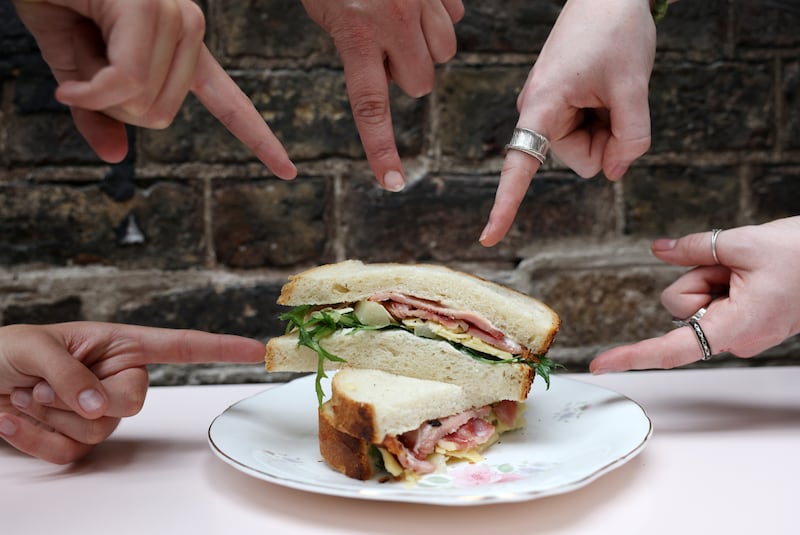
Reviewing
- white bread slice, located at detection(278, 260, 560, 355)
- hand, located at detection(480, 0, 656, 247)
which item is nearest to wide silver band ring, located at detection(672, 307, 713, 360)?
white bread slice, located at detection(278, 260, 560, 355)

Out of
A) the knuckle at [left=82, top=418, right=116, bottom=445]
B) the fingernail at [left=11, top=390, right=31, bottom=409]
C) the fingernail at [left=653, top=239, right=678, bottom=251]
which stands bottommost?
the knuckle at [left=82, top=418, right=116, bottom=445]

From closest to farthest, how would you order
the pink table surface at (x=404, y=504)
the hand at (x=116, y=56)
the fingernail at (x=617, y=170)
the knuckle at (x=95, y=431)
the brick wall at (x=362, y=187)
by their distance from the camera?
the hand at (x=116, y=56) → the pink table surface at (x=404, y=504) → the knuckle at (x=95, y=431) → the fingernail at (x=617, y=170) → the brick wall at (x=362, y=187)

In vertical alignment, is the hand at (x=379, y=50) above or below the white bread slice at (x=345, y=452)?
above

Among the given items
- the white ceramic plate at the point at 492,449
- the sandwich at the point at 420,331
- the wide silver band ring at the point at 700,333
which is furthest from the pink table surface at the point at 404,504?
the sandwich at the point at 420,331

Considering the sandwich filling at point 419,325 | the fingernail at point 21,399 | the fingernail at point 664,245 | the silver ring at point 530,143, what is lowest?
the fingernail at point 21,399

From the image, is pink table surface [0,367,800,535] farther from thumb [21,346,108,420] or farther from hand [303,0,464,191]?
hand [303,0,464,191]

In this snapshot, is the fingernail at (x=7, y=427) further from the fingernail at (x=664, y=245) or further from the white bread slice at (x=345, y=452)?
the fingernail at (x=664, y=245)

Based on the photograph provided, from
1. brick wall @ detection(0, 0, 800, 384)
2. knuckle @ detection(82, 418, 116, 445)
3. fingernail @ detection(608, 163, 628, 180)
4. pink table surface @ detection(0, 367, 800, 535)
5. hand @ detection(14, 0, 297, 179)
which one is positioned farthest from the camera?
brick wall @ detection(0, 0, 800, 384)

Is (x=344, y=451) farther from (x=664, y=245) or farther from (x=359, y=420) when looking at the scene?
(x=664, y=245)

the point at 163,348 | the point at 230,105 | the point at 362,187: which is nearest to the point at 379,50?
the point at 230,105
